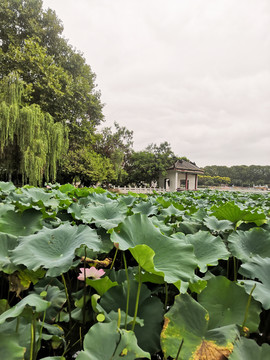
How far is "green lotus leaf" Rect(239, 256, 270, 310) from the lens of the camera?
1.71 ft

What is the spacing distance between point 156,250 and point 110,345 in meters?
0.25

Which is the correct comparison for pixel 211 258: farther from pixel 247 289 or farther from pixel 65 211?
pixel 65 211

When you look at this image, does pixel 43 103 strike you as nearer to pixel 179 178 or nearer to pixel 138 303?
pixel 138 303

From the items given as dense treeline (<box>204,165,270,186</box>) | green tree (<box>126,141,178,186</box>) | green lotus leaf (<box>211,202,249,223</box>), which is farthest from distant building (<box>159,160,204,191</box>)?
dense treeline (<box>204,165,270,186</box>)

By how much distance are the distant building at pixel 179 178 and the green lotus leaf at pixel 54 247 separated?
21072 mm

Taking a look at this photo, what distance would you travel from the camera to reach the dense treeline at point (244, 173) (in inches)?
Result: 2393

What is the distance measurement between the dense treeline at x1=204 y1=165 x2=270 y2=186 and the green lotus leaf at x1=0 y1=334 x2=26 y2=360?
216 feet

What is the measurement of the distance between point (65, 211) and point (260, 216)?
108cm

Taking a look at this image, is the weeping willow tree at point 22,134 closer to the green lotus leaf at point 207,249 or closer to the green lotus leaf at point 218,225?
the green lotus leaf at point 218,225

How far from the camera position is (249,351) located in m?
0.42

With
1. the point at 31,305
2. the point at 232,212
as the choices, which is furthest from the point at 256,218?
the point at 31,305

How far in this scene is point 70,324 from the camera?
57 cm

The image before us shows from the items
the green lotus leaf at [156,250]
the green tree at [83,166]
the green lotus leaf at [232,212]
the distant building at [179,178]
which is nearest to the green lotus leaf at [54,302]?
the green lotus leaf at [156,250]

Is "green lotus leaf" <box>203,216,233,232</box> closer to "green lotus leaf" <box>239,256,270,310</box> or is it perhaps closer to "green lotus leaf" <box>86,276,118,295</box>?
"green lotus leaf" <box>239,256,270,310</box>
